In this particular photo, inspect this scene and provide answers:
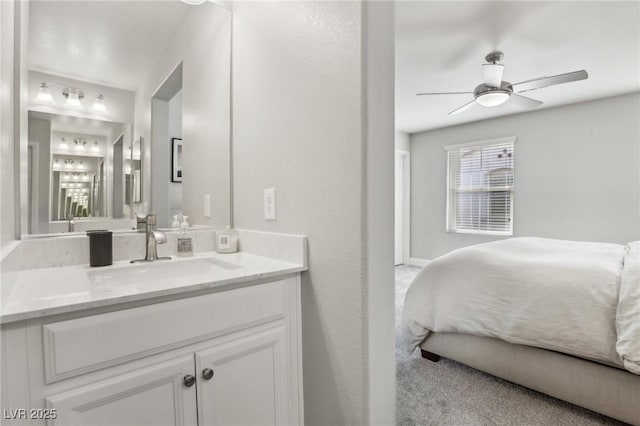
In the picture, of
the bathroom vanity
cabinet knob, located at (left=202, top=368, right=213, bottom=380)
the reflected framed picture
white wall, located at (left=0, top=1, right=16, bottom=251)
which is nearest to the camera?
the bathroom vanity

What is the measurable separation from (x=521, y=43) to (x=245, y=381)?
2973mm

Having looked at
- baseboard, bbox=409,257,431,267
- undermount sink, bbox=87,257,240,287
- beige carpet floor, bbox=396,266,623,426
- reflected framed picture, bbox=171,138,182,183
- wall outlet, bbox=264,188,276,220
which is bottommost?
beige carpet floor, bbox=396,266,623,426

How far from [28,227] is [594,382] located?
2516mm

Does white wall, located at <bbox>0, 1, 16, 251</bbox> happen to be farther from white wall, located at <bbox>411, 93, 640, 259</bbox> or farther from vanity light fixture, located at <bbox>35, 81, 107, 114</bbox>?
white wall, located at <bbox>411, 93, 640, 259</bbox>

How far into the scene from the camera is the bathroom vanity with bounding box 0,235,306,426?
2.29 feet

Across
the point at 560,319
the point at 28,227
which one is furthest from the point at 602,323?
the point at 28,227

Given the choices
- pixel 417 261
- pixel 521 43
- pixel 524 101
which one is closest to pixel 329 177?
pixel 521 43

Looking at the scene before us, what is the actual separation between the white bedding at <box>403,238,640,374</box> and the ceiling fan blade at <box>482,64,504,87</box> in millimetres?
1326

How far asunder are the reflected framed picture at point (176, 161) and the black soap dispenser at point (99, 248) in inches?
16.7

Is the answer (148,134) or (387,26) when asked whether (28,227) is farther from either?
(387,26)

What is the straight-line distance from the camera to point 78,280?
3.15ft

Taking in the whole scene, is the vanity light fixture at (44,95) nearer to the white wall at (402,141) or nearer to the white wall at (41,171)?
the white wall at (41,171)

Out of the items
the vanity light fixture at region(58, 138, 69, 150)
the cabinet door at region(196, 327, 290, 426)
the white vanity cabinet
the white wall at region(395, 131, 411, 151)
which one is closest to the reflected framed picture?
the vanity light fixture at region(58, 138, 69, 150)

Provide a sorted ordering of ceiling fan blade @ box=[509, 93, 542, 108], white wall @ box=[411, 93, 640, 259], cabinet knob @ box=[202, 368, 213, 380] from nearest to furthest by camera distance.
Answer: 1. cabinet knob @ box=[202, 368, 213, 380]
2. ceiling fan blade @ box=[509, 93, 542, 108]
3. white wall @ box=[411, 93, 640, 259]
